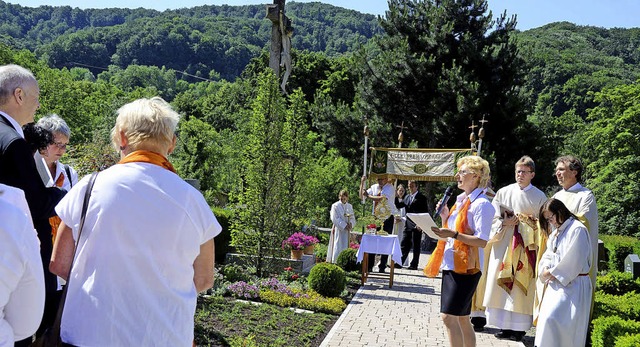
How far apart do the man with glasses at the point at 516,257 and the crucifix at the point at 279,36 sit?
19.7ft

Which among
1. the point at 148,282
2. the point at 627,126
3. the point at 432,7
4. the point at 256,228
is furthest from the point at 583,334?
the point at 627,126

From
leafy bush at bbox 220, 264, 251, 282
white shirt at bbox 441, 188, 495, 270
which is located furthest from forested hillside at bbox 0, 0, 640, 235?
white shirt at bbox 441, 188, 495, 270

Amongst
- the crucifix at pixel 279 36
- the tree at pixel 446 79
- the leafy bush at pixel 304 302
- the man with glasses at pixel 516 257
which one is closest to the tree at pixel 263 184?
the crucifix at pixel 279 36

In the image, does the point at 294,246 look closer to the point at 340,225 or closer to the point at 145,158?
the point at 340,225

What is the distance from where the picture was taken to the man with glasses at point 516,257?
7961 mm

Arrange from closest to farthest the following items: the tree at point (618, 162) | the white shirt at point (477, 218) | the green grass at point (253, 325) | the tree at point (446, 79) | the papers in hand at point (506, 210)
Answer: the white shirt at point (477, 218) → the green grass at point (253, 325) → the papers in hand at point (506, 210) → the tree at point (446, 79) → the tree at point (618, 162)

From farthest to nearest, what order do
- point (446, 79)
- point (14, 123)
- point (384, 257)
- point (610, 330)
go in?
point (446, 79) → point (384, 257) → point (610, 330) → point (14, 123)

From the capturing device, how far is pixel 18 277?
2363 mm

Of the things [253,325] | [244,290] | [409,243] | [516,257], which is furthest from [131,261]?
[409,243]

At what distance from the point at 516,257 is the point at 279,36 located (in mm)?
6665

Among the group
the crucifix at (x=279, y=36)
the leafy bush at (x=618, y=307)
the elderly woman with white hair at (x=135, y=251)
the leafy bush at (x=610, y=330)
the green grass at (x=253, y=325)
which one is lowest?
the green grass at (x=253, y=325)

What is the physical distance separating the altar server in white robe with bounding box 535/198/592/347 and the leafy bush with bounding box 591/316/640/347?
0.33m

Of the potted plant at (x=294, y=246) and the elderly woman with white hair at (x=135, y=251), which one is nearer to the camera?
the elderly woman with white hair at (x=135, y=251)

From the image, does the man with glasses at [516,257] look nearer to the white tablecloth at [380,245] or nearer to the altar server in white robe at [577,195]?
the altar server in white robe at [577,195]
